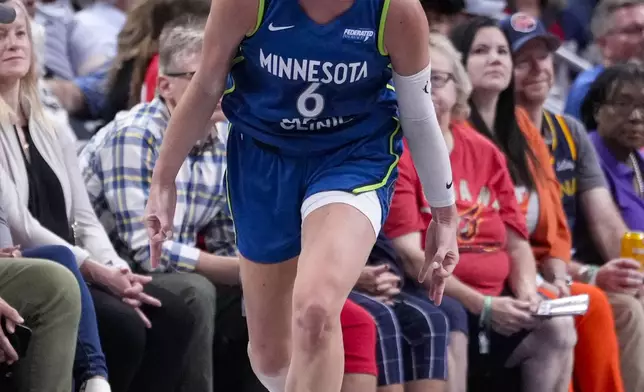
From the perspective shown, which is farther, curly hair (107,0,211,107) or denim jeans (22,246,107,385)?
curly hair (107,0,211,107)

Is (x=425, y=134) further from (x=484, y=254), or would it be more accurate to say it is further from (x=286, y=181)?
(x=484, y=254)

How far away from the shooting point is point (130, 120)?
4191 mm

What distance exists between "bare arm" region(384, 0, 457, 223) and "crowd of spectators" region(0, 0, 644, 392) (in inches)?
32.9

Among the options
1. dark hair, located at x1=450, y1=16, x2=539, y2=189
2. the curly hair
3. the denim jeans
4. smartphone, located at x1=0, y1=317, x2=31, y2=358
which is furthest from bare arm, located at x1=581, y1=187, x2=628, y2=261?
smartphone, located at x1=0, y1=317, x2=31, y2=358

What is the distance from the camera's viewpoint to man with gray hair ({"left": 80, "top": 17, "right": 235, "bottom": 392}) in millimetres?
4008

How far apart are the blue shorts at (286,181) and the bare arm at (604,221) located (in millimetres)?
2281

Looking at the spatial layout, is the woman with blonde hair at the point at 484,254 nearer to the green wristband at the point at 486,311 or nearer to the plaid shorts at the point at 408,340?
the green wristband at the point at 486,311

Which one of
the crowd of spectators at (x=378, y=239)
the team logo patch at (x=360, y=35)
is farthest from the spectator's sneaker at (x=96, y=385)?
the team logo patch at (x=360, y=35)

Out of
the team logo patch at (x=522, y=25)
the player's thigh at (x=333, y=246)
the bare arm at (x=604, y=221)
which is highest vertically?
the team logo patch at (x=522, y=25)

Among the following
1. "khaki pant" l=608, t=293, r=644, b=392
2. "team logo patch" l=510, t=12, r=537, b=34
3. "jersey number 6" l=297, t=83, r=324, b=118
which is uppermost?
"team logo patch" l=510, t=12, r=537, b=34

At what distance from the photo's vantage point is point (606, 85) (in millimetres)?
5539

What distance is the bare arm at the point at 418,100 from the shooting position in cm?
290

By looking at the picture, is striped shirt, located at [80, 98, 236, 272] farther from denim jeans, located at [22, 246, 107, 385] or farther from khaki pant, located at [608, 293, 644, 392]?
khaki pant, located at [608, 293, 644, 392]

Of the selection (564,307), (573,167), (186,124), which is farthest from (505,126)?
(186,124)
